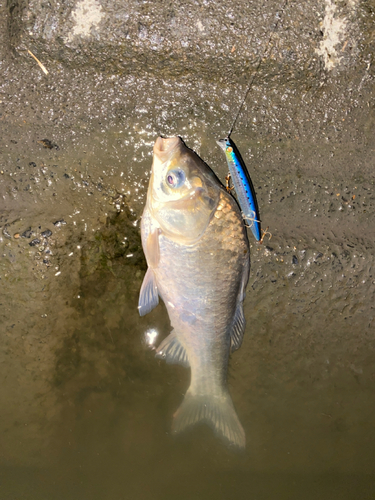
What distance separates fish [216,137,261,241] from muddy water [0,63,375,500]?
152 millimetres

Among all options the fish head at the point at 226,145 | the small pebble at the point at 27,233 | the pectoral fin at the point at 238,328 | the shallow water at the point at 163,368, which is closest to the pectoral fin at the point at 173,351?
the shallow water at the point at 163,368

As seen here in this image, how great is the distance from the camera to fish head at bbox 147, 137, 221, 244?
1748 mm

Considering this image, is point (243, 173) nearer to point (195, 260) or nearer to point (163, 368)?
point (195, 260)

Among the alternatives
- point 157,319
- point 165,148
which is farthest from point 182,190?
point 157,319

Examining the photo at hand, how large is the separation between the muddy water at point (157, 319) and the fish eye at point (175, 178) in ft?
1.75

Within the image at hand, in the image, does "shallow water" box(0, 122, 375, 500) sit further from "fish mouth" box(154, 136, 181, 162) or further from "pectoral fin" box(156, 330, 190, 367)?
"fish mouth" box(154, 136, 181, 162)

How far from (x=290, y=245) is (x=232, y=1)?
1837 millimetres

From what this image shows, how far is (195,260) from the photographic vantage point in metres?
1.83

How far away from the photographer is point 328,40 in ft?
6.96

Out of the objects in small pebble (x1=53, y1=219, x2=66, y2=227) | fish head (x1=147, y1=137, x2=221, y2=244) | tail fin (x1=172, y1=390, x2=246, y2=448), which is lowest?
tail fin (x1=172, y1=390, x2=246, y2=448)

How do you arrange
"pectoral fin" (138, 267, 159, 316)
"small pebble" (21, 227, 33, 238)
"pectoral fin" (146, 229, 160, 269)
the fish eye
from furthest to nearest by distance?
"small pebble" (21, 227, 33, 238)
"pectoral fin" (138, 267, 159, 316)
"pectoral fin" (146, 229, 160, 269)
the fish eye

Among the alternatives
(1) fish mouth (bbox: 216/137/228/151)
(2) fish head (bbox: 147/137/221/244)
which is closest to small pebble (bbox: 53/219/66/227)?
(2) fish head (bbox: 147/137/221/244)

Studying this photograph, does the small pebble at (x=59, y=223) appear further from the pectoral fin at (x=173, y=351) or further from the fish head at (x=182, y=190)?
the pectoral fin at (x=173, y=351)

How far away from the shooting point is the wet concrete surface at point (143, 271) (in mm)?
2137
